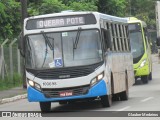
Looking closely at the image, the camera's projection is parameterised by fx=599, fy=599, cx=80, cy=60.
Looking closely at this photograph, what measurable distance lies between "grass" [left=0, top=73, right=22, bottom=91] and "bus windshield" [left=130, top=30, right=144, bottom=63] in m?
6.63

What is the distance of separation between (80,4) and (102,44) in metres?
24.0

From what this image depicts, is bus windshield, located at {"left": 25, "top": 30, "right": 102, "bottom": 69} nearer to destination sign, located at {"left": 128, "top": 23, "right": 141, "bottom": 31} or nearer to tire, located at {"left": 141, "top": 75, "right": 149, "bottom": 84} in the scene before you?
destination sign, located at {"left": 128, "top": 23, "right": 141, "bottom": 31}

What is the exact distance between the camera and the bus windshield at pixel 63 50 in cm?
1675

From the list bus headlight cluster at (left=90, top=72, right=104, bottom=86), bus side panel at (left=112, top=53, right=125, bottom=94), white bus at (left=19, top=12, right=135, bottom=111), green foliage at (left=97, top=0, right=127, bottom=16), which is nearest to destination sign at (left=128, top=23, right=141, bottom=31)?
bus side panel at (left=112, top=53, right=125, bottom=94)

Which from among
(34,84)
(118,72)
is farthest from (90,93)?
(118,72)

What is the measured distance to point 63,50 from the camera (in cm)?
1683

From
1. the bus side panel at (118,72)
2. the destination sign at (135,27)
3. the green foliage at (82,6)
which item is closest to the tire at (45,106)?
the bus side panel at (118,72)

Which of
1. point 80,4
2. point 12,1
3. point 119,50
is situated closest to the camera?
point 119,50

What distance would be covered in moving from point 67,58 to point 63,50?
26 centimetres

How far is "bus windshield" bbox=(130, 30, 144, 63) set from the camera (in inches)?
1179

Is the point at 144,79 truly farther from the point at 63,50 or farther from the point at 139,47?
the point at 63,50

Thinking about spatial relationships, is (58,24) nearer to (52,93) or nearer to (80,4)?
(52,93)

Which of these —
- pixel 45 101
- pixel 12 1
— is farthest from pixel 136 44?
pixel 45 101

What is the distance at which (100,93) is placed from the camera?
54.5 feet
